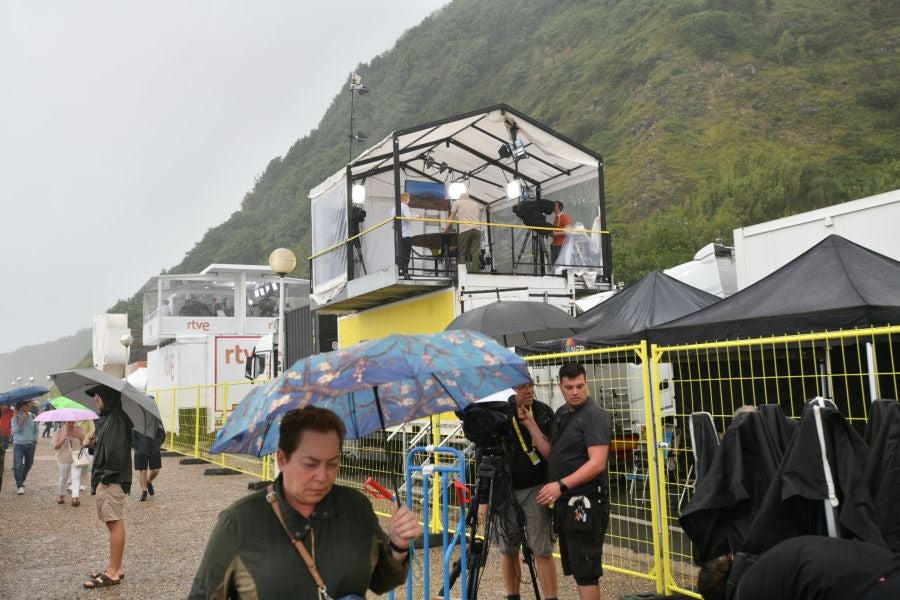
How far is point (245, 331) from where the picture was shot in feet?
113

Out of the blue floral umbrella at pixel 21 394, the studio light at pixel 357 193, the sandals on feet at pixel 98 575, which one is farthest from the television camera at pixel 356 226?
the sandals on feet at pixel 98 575

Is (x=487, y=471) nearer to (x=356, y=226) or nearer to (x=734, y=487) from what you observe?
(x=734, y=487)

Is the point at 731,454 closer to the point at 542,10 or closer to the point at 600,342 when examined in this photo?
the point at 600,342

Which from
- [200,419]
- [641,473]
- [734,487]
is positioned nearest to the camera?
[734,487]

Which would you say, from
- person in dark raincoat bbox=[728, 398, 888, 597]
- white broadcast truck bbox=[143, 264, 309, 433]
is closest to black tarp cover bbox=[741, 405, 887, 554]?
person in dark raincoat bbox=[728, 398, 888, 597]

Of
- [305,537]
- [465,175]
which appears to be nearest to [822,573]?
[305,537]

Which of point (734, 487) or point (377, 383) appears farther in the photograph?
point (734, 487)

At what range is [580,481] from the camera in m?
5.03

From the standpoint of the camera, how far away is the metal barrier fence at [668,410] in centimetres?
603

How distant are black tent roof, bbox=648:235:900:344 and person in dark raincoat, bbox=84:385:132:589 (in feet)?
16.7

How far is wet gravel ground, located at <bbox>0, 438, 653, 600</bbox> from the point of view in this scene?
6.97 m

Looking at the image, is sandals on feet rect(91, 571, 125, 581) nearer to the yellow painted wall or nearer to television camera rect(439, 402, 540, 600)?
television camera rect(439, 402, 540, 600)

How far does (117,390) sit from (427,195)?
30.6 ft

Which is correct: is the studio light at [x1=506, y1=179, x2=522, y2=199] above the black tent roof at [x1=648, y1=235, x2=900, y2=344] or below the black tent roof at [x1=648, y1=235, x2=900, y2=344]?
above
